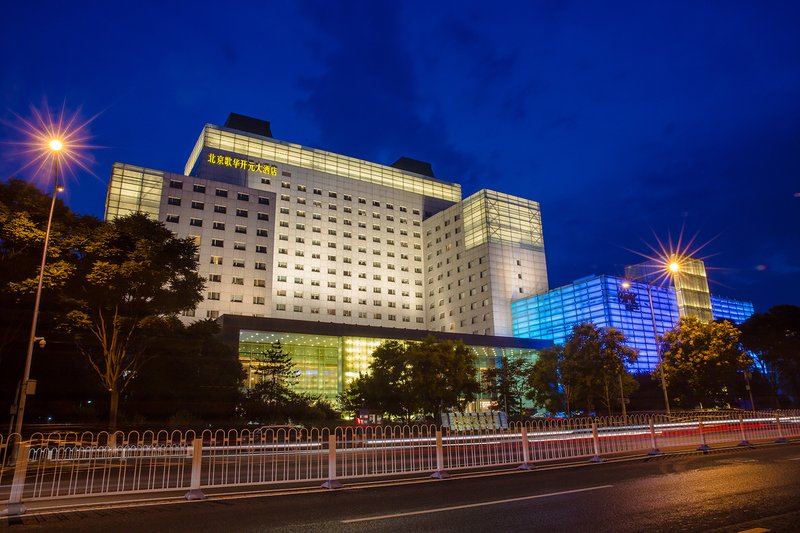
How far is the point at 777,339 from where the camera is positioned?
62.7 metres

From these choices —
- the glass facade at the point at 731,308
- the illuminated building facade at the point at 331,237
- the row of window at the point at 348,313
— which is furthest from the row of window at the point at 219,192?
the glass facade at the point at 731,308

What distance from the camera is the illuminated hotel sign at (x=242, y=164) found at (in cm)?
8512

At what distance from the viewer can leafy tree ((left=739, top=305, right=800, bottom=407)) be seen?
62219 mm

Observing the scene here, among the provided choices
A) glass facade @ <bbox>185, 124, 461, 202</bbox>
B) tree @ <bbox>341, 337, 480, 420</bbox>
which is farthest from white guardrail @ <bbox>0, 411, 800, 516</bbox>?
A: glass facade @ <bbox>185, 124, 461, 202</bbox>

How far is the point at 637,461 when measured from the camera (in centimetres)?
1484

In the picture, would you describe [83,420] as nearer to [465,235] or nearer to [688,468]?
[688,468]

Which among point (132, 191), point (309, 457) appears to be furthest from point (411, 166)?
point (309, 457)

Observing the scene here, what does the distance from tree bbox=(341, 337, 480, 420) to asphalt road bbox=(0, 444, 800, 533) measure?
29.9 metres

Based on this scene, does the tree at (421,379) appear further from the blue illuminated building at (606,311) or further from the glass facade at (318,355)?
the blue illuminated building at (606,311)

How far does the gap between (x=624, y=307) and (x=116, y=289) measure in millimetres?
61644

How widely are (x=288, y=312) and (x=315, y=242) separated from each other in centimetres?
1390

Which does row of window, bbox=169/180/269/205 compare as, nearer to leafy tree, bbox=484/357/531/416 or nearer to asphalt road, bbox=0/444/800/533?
leafy tree, bbox=484/357/531/416

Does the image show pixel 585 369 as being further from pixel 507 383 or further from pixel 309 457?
pixel 309 457

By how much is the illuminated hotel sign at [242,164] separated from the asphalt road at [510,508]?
8299 centimetres
